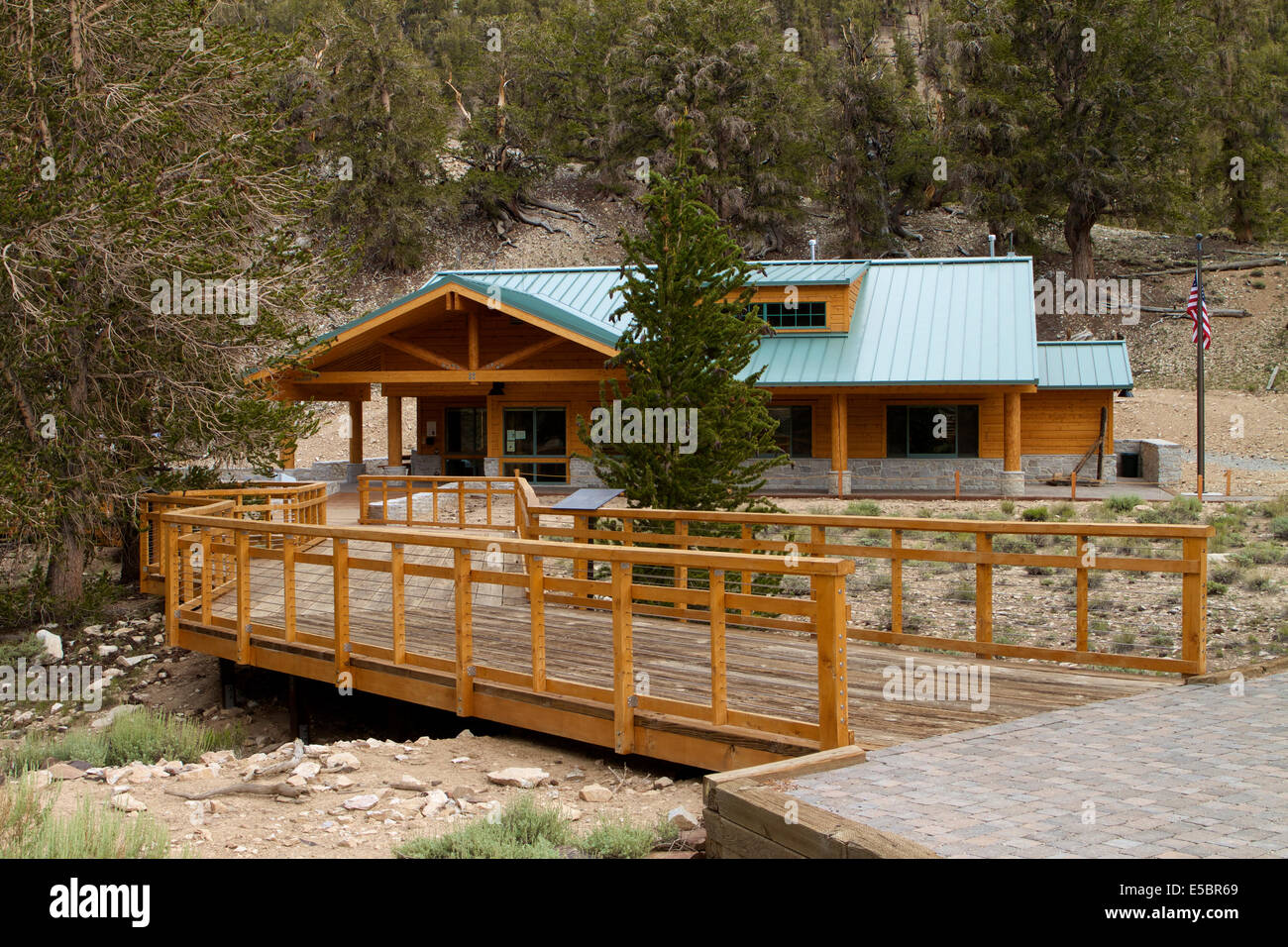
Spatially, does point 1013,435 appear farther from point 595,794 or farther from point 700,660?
point 595,794

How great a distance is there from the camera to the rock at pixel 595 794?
23.0ft

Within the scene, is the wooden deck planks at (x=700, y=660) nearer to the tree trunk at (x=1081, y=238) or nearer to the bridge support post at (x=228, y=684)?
the bridge support post at (x=228, y=684)

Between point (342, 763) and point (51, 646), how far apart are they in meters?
8.66

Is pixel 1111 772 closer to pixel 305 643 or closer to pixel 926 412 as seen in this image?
pixel 305 643

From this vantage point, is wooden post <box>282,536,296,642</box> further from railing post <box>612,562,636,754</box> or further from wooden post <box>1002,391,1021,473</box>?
wooden post <box>1002,391,1021,473</box>

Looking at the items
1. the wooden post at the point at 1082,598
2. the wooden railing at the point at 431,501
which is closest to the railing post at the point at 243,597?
the wooden railing at the point at 431,501

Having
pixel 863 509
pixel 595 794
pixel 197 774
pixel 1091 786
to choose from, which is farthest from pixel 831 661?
pixel 863 509

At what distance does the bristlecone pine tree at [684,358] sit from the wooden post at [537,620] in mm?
4798

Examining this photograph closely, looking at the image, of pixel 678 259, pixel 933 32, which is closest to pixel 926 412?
pixel 678 259

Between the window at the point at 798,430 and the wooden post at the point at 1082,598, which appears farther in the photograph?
the window at the point at 798,430

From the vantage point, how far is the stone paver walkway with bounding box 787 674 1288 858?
4.54 metres

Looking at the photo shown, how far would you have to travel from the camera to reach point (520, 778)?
743 centimetres

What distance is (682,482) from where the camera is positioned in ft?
42.4

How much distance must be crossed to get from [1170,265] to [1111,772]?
188ft
